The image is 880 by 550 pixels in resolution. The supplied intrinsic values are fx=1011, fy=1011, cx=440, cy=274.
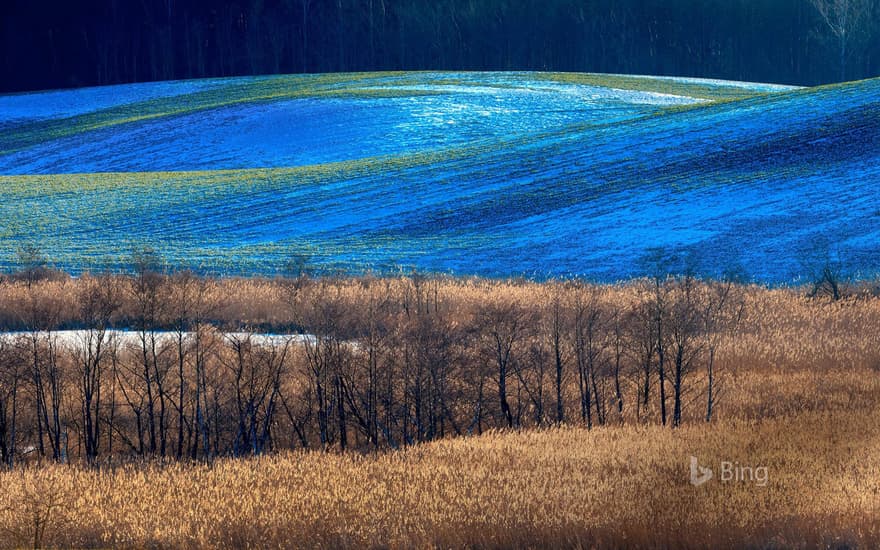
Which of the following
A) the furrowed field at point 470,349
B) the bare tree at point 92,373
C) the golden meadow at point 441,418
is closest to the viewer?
the golden meadow at point 441,418

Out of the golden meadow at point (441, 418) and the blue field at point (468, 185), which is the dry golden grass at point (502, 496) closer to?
the golden meadow at point (441, 418)

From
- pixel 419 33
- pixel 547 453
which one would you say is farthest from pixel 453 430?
pixel 419 33

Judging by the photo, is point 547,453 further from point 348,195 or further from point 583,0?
point 583,0

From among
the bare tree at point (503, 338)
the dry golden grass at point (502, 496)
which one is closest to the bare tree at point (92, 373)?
the dry golden grass at point (502, 496)

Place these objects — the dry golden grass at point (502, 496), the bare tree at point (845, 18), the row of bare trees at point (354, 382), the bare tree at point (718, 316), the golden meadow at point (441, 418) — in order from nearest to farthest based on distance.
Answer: the dry golden grass at point (502, 496), the golden meadow at point (441, 418), the row of bare trees at point (354, 382), the bare tree at point (718, 316), the bare tree at point (845, 18)

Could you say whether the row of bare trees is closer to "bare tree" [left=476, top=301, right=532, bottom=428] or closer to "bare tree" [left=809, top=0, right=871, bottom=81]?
"bare tree" [left=476, top=301, right=532, bottom=428]

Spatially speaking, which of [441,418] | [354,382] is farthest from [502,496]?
[354,382]

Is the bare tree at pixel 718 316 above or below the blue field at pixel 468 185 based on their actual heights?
below

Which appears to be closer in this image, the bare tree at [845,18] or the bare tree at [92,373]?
the bare tree at [92,373]
